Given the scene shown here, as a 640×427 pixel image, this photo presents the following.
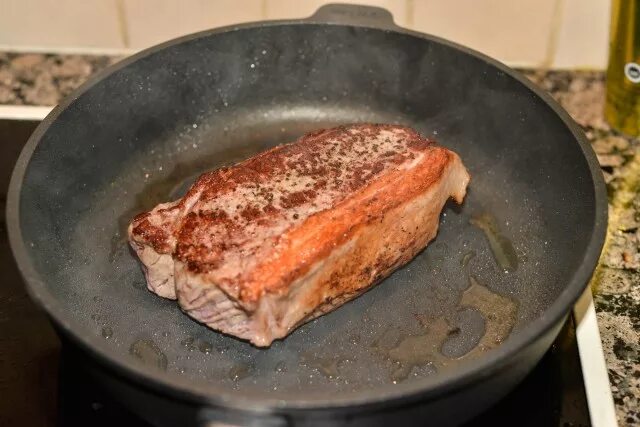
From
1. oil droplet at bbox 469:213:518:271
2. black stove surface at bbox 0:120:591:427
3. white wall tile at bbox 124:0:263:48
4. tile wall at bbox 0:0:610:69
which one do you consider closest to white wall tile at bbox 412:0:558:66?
tile wall at bbox 0:0:610:69

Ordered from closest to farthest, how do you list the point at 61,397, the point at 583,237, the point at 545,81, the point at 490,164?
the point at 61,397 → the point at 583,237 → the point at 490,164 → the point at 545,81

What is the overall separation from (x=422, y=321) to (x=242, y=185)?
384 mm

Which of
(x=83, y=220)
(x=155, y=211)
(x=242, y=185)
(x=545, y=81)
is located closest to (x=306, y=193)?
(x=242, y=185)

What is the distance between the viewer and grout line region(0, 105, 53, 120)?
1.58m

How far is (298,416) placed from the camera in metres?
0.85

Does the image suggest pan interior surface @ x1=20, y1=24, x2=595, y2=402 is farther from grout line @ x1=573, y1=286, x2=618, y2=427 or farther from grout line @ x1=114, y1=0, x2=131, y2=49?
grout line @ x1=114, y1=0, x2=131, y2=49

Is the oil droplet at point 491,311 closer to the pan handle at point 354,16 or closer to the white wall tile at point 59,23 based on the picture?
the pan handle at point 354,16

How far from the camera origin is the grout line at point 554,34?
1660 millimetres

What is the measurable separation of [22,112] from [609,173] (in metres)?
1.29

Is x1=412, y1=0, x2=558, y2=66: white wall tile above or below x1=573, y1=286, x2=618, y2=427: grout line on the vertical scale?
above

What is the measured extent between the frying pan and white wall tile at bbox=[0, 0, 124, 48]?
0.38 metres

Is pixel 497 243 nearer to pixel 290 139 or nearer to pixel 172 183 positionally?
pixel 290 139

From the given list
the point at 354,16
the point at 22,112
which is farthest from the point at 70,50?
the point at 354,16

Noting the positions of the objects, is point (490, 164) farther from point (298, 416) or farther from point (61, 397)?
point (61, 397)
